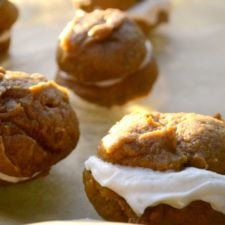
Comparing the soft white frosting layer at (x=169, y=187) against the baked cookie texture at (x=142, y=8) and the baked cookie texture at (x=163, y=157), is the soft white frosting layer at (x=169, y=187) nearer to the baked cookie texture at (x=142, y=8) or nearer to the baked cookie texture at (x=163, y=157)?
the baked cookie texture at (x=163, y=157)

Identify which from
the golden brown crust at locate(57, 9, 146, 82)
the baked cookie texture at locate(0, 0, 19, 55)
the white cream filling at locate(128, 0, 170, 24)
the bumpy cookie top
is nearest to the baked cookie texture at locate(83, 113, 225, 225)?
the bumpy cookie top

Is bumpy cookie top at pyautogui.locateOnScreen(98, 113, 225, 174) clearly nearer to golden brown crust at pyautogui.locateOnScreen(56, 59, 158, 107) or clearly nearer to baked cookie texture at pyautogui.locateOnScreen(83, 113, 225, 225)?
baked cookie texture at pyautogui.locateOnScreen(83, 113, 225, 225)

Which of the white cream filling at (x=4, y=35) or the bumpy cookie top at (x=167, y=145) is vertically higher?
the bumpy cookie top at (x=167, y=145)

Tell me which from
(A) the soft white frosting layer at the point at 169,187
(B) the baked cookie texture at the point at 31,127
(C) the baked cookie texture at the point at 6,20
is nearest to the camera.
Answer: (A) the soft white frosting layer at the point at 169,187

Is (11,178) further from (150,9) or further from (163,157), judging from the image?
(150,9)

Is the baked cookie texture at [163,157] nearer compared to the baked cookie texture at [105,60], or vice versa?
the baked cookie texture at [163,157]

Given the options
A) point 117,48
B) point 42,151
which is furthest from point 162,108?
point 42,151

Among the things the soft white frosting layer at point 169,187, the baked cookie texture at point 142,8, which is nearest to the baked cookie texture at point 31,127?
the soft white frosting layer at point 169,187
